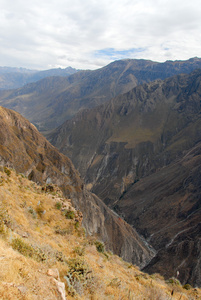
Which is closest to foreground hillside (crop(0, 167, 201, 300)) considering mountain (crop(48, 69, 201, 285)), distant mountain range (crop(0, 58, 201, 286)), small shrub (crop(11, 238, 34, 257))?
small shrub (crop(11, 238, 34, 257))

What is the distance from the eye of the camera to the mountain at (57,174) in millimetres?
57500

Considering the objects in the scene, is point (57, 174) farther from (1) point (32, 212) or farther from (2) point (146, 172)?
(2) point (146, 172)

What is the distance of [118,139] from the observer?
16975 centimetres

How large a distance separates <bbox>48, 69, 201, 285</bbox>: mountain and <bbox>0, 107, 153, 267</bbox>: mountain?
1006 cm

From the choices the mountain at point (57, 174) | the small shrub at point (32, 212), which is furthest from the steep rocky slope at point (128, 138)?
the small shrub at point (32, 212)

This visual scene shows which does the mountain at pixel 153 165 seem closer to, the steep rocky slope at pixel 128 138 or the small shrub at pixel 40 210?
the steep rocky slope at pixel 128 138

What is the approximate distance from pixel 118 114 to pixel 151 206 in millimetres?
112887

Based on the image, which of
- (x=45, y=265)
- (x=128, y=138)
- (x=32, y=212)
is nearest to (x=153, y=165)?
(x=128, y=138)

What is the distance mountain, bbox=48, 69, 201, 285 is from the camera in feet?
246

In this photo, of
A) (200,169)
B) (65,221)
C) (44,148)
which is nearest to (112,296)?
(65,221)

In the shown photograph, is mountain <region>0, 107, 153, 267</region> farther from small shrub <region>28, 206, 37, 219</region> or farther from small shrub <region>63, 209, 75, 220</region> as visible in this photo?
small shrub <region>28, 206, 37, 219</region>

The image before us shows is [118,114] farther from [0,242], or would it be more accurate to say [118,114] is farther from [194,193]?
[0,242]

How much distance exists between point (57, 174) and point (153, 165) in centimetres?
9794

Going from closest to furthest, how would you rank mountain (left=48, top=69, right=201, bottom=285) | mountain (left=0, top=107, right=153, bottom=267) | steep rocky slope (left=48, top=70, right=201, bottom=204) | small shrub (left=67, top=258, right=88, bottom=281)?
1. small shrub (left=67, top=258, right=88, bottom=281)
2. mountain (left=0, top=107, right=153, bottom=267)
3. mountain (left=48, top=69, right=201, bottom=285)
4. steep rocky slope (left=48, top=70, right=201, bottom=204)
